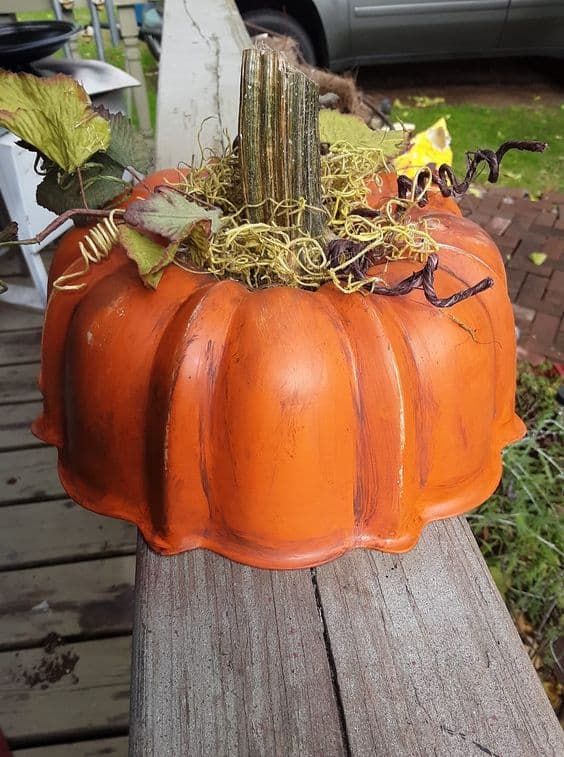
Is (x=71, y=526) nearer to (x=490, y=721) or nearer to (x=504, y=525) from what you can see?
(x=504, y=525)

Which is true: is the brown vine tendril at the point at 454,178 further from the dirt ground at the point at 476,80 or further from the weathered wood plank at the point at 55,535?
the dirt ground at the point at 476,80

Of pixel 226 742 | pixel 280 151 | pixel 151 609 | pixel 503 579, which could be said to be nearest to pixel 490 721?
pixel 226 742

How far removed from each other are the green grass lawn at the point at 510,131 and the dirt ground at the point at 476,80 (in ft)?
0.74

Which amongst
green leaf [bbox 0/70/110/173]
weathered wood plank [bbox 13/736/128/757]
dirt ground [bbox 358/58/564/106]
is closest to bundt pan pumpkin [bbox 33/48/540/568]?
green leaf [bbox 0/70/110/173]

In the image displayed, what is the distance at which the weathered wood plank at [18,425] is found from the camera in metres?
2.04

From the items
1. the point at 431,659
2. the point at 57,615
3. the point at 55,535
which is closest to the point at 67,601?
the point at 57,615

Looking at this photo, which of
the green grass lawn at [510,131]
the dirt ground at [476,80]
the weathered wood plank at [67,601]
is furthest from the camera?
the dirt ground at [476,80]

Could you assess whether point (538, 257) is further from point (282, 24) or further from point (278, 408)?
point (278, 408)

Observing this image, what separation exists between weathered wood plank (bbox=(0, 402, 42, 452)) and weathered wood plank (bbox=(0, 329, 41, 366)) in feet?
0.81

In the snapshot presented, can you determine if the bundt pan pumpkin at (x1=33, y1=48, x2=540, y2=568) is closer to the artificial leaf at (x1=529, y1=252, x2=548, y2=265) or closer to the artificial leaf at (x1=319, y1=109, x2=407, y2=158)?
the artificial leaf at (x1=319, y1=109, x2=407, y2=158)

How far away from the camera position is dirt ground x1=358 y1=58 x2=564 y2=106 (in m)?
5.25

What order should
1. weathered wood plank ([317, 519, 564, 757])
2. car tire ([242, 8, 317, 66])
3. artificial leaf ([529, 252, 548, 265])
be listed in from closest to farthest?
weathered wood plank ([317, 519, 564, 757]), artificial leaf ([529, 252, 548, 265]), car tire ([242, 8, 317, 66])

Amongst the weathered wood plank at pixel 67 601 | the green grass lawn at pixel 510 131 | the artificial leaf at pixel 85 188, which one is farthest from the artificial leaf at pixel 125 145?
the green grass lawn at pixel 510 131

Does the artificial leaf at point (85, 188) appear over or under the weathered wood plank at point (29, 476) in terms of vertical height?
over
